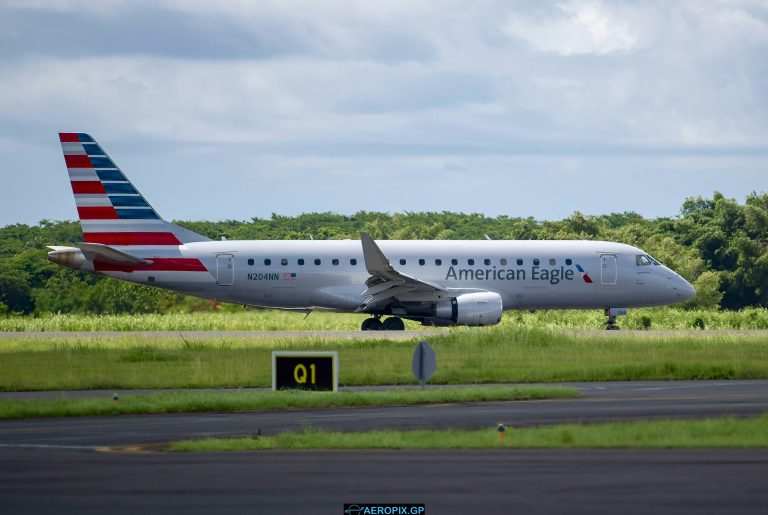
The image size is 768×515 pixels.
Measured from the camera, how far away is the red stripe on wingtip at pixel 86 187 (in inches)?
1847

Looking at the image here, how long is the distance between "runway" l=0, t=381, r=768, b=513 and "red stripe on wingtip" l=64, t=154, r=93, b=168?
2703cm

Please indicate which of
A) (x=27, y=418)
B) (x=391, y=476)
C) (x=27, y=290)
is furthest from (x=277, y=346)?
(x=27, y=290)

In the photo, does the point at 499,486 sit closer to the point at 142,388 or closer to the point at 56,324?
the point at 142,388

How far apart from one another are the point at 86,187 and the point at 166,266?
13.3 feet

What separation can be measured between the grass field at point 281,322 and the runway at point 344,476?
101 feet

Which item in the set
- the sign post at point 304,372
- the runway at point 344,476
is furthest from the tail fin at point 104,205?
the runway at point 344,476

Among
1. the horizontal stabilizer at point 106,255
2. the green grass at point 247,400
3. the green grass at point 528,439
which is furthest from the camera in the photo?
the horizontal stabilizer at point 106,255

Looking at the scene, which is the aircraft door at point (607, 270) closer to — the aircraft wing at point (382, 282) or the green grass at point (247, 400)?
the aircraft wing at point (382, 282)

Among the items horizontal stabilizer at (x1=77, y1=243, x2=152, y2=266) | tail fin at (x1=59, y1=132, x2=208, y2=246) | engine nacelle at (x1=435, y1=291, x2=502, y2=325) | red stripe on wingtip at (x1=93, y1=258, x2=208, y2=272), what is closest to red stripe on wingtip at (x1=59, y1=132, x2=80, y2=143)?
tail fin at (x1=59, y1=132, x2=208, y2=246)

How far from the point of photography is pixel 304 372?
2631 cm

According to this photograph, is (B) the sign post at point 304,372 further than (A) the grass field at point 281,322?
No

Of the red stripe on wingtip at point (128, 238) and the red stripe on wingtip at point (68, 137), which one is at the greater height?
the red stripe on wingtip at point (68, 137)

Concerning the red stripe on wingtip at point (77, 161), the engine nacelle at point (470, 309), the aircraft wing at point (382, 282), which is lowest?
the engine nacelle at point (470, 309)

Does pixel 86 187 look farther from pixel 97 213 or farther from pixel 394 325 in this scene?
pixel 394 325
